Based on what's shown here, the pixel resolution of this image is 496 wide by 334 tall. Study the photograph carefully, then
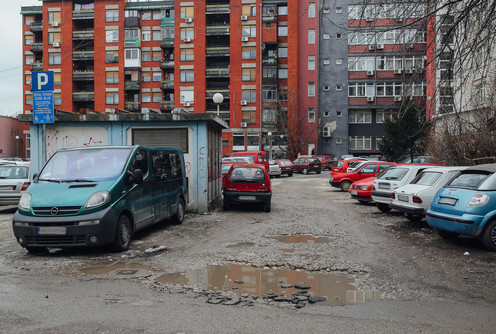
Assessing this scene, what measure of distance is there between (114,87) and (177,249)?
5356 cm

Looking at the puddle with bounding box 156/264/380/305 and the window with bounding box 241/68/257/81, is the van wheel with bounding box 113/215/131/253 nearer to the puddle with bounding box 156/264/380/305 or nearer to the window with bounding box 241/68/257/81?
the puddle with bounding box 156/264/380/305

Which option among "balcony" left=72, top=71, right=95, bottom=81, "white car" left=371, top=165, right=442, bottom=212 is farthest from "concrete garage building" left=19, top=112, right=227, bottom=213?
"balcony" left=72, top=71, right=95, bottom=81

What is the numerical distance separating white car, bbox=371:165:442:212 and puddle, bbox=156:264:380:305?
7.89 meters

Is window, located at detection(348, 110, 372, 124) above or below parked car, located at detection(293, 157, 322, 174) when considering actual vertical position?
above

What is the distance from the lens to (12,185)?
14.5 m

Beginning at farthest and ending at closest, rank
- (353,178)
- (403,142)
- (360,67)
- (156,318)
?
1. (360,67)
2. (403,142)
3. (353,178)
4. (156,318)

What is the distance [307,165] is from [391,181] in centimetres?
2698

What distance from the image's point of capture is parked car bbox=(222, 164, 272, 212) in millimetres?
13984

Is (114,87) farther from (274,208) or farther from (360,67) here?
(274,208)

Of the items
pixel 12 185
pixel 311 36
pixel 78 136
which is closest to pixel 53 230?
pixel 78 136

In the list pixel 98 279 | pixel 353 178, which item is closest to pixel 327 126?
pixel 353 178

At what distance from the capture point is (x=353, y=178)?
22.0 meters

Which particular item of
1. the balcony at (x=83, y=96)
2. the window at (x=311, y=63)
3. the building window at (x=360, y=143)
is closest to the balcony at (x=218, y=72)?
the window at (x=311, y=63)

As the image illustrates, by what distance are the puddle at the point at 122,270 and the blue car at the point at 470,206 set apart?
586cm
